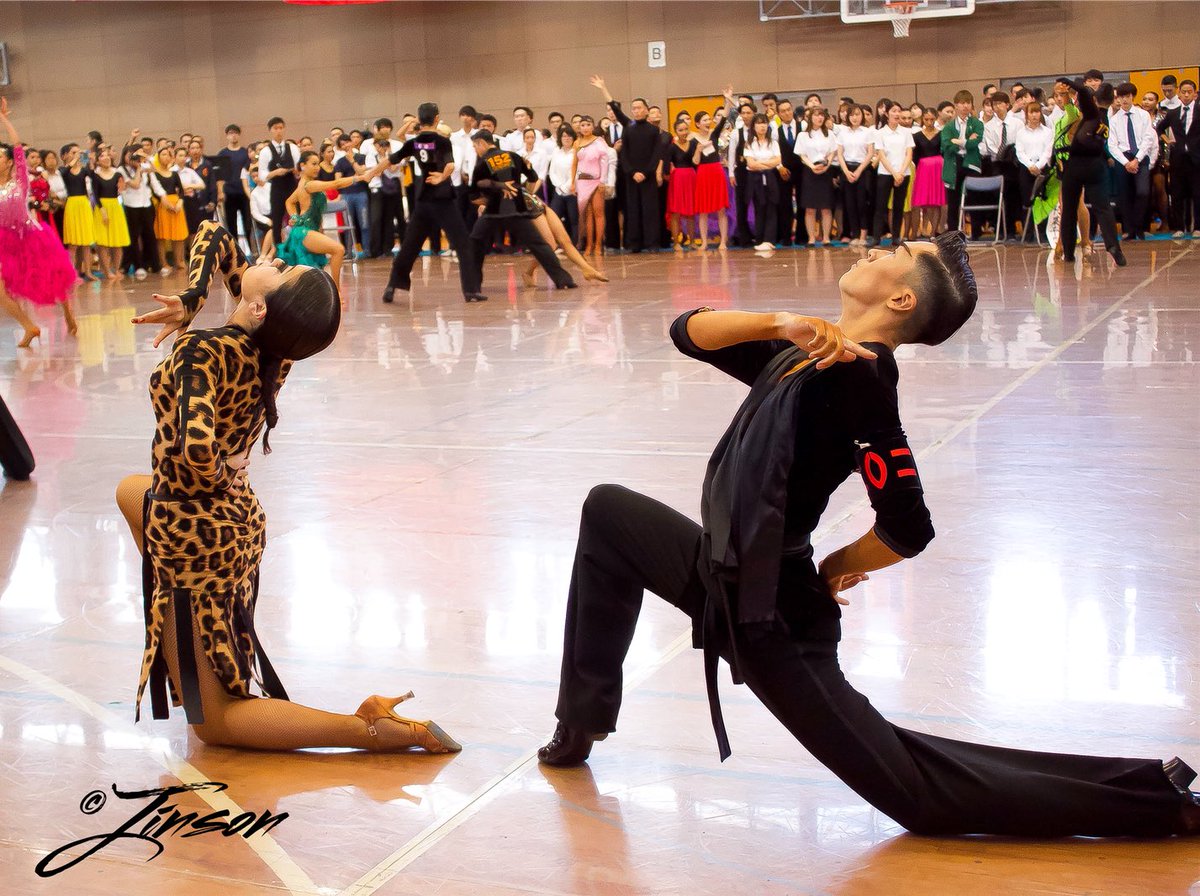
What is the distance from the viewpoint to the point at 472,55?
77.6 ft

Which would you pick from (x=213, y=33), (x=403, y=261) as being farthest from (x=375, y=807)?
(x=213, y=33)

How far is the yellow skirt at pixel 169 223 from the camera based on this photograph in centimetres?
1942

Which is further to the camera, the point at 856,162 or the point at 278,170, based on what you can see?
the point at 856,162

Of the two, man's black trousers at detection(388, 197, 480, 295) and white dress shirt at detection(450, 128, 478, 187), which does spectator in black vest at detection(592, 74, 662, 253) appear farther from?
man's black trousers at detection(388, 197, 480, 295)

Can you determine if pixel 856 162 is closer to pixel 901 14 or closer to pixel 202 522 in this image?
pixel 901 14

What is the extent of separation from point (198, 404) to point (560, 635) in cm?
143

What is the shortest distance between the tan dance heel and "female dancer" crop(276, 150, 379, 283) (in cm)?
965

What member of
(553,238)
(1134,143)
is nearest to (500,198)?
(553,238)

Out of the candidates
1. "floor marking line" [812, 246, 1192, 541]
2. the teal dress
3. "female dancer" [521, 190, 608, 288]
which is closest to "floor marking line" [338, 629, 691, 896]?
"floor marking line" [812, 246, 1192, 541]

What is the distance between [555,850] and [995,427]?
435cm

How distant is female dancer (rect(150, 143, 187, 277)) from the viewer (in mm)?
19000

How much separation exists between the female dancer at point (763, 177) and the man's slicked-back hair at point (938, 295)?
15.0m

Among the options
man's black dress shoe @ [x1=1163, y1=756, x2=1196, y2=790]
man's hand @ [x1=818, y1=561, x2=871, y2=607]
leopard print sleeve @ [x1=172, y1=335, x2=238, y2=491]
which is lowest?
man's black dress shoe @ [x1=1163, y1=756, x2=1196, y2=790]

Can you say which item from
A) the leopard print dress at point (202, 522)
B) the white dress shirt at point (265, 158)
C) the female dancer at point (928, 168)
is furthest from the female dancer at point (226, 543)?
the white dress shirt at point (265, 158)
